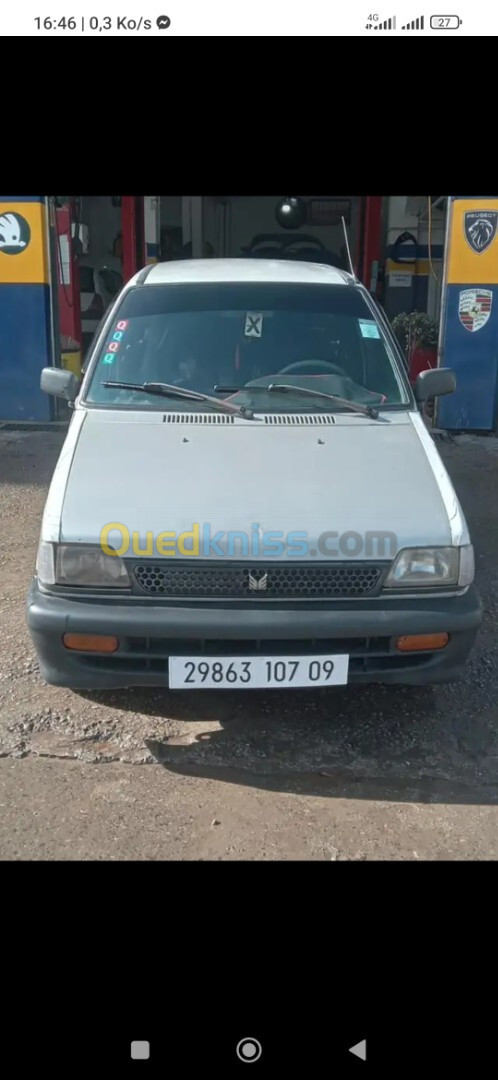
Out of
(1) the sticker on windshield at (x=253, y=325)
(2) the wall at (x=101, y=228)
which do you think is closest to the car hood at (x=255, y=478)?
(1) the sticker on windshield at (x=253, y=325)

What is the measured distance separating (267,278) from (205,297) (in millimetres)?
378

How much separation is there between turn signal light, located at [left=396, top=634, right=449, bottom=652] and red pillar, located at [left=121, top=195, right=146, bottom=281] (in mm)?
9485

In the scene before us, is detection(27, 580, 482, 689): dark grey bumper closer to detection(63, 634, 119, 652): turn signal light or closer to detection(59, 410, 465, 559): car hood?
detection(63, 634, 119, 652): turn signal light

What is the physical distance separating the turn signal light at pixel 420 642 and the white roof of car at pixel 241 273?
6.95ft

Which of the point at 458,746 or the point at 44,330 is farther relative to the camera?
the point at 44,330

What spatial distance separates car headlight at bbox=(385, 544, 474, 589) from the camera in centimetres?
321

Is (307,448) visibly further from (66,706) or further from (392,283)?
(392,283)

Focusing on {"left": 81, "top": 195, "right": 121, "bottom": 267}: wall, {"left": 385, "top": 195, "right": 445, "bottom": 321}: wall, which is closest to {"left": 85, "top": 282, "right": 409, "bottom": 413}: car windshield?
{"left": 385, "top": 195, "right": 445, "bottom": 321}: wall

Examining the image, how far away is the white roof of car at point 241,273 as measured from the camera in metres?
4.54

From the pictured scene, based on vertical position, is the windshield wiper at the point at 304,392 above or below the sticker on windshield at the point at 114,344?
below

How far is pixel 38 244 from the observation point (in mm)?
8508
